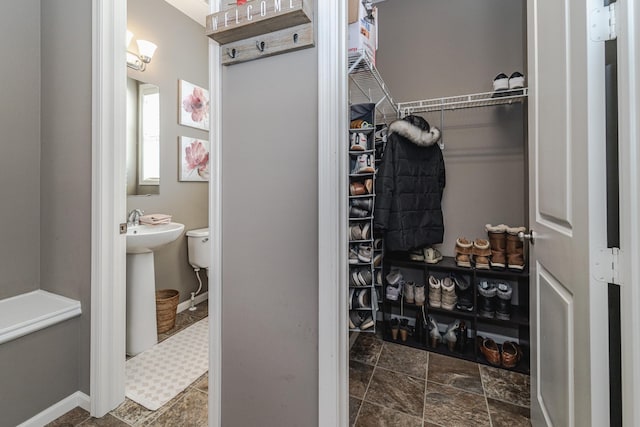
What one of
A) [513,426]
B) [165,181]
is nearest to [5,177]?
[165,181]

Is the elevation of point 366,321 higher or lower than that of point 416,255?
lower

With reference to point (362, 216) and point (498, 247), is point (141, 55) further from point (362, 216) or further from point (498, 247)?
point (498, 247)

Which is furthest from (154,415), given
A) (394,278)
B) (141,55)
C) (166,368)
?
(141,55)

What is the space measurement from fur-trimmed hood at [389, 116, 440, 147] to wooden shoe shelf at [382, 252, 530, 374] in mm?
860

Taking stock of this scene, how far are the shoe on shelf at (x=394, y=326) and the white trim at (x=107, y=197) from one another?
68.4 inches

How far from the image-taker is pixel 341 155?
2.90 feet

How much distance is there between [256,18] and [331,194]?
0.61 metres

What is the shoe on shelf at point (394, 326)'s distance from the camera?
213 centimetres

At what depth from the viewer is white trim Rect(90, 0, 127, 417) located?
1.36 m

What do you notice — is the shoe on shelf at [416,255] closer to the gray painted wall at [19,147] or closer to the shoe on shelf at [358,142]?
the shoe on shelf at [358,142]

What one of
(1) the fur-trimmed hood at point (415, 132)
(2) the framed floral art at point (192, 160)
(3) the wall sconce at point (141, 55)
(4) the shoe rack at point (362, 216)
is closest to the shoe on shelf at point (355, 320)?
(4) the shoe rack at point (362, 216)

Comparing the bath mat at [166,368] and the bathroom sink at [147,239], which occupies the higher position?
the bathroom sink at [147,239]

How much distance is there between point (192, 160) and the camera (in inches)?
105

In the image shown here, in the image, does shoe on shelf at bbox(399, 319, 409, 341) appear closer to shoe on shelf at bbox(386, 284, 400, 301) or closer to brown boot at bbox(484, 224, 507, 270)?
shoe on shelf at bbox(386, 284, 400, 301)
